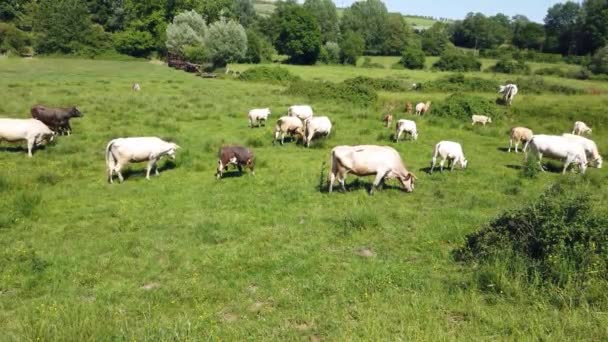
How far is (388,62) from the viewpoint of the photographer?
9106 centimetres

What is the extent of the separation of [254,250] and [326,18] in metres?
112

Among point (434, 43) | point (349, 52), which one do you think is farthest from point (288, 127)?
point (434, 43)

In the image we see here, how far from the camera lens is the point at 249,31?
277 feet

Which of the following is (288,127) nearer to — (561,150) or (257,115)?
(257,115)

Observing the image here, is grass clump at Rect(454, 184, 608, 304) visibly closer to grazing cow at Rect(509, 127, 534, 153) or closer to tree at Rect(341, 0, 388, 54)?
grazing cow at Rect(509, 127, 534, 153)

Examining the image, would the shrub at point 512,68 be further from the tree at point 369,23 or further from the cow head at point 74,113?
the cow head at point 74,113

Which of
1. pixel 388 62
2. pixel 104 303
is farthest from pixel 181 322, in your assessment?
pixel 388 62

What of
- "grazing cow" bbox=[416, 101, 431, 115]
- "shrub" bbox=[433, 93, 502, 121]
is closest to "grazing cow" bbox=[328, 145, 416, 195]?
"shrub" bbox=[433, 93, 502, 121]

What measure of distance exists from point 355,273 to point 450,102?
26.0 m

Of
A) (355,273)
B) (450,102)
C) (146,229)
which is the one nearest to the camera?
(355,273)

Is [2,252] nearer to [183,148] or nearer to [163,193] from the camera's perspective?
[163,193]

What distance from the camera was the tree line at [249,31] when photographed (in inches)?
2832

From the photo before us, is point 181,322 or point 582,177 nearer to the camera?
point 181,322

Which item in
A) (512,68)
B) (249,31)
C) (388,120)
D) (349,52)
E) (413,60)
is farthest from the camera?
(349,52)
